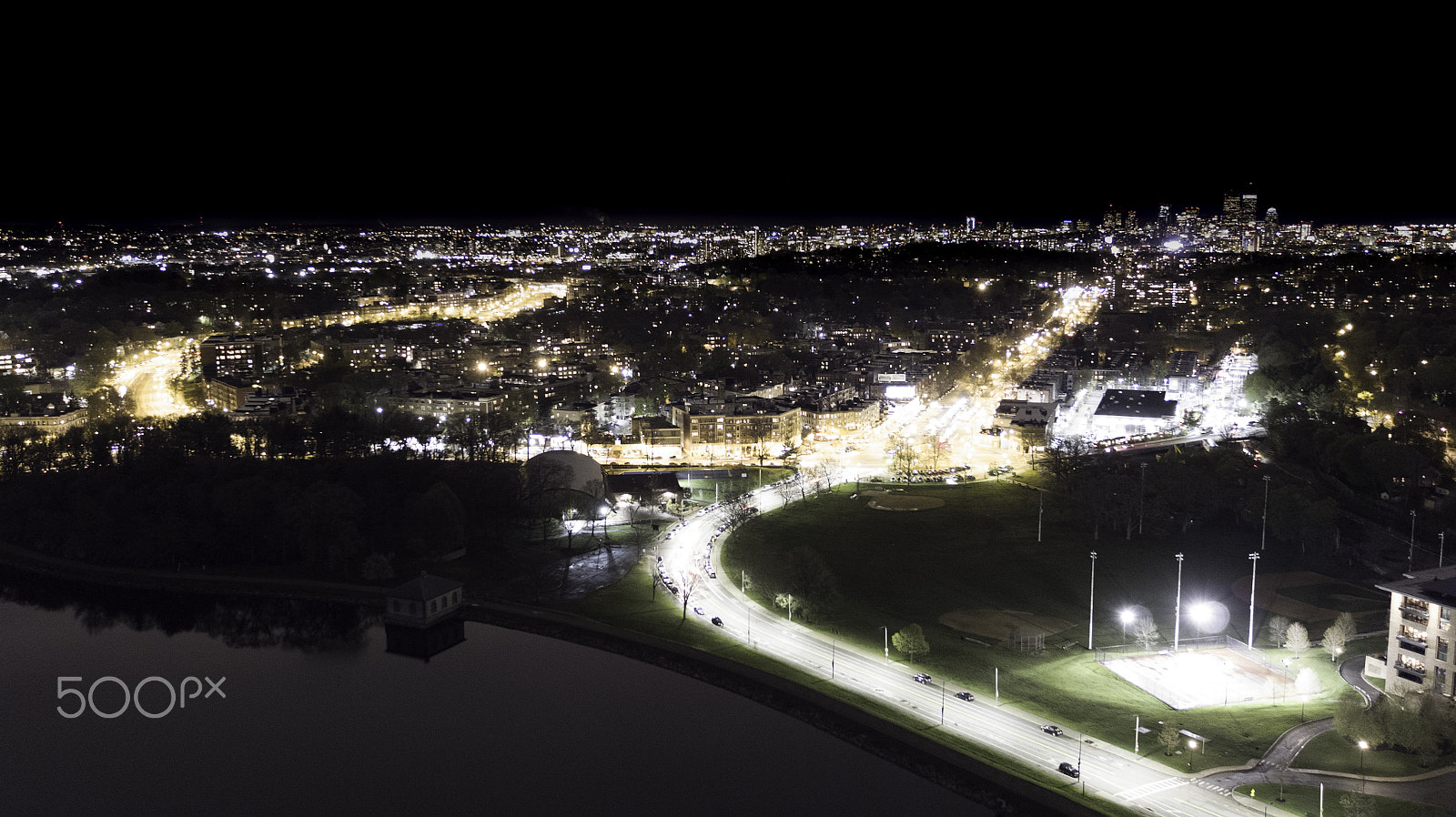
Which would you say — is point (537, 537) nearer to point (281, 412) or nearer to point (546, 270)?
point (281, 412)

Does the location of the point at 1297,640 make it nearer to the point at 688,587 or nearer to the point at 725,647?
the point at 725,647

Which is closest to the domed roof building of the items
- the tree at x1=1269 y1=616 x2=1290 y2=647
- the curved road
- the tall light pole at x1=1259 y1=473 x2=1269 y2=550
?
the curved road

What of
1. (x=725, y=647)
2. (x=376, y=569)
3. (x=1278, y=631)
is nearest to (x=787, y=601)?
(x=725, y=647)

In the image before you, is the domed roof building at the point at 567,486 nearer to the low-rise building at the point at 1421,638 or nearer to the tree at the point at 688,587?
the tree at the point at 688,587

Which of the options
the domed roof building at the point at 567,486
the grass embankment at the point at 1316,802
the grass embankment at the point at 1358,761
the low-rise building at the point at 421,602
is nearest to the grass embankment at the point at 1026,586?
the grass embankment at the point at 1358,761

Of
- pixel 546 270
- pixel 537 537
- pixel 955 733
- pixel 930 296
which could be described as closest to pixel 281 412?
pixel 537 537

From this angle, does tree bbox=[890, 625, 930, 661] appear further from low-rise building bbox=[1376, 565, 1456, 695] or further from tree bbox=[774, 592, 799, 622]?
low-rise building bbox=[1376, 565, 1456, 695]
